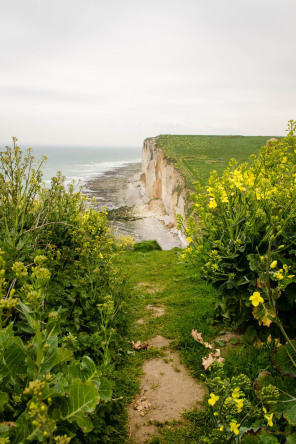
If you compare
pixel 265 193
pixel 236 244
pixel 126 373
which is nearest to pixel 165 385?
pixel 126 373

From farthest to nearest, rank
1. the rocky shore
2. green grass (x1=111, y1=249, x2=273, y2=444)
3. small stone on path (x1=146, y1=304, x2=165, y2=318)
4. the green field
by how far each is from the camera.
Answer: the rocky shore < the green field < small stone on path (x1=146, y1=304, x2=165, y2=318) < green grass (x1=111, y1=249, x2=273, y2=444)

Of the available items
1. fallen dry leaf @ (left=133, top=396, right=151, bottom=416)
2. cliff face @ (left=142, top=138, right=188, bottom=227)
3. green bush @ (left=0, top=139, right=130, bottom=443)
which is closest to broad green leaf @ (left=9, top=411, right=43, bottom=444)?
green bush @ (left=0, top=139, right=130, bottom=443)

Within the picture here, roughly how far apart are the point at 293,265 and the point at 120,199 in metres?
35.8

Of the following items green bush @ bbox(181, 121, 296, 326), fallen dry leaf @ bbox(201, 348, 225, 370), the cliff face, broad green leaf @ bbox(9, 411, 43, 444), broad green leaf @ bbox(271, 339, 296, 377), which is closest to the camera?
broad green leaf @ bbox(9, 411, 43, 444)

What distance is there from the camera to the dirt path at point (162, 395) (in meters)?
2.84

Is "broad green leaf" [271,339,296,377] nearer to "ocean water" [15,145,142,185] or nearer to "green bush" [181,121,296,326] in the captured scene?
"green bush" [181,121,296,326]

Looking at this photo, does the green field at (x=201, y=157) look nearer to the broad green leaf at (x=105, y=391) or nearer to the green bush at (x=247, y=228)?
the green bush at (x=247, y=228)

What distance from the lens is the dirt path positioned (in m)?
2.84

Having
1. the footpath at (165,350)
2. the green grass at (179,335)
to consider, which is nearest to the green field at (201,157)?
the green grass at (179,335)

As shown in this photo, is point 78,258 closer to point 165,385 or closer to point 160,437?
point 165,385

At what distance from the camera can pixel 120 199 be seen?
126 ft

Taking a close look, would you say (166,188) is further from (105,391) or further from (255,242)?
(105,391)

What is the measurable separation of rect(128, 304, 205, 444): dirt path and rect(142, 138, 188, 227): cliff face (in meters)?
15.1

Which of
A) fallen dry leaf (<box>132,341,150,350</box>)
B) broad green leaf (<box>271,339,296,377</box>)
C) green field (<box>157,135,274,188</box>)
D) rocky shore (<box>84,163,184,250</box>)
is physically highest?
green field (<box>157,135,274,188</box>)
